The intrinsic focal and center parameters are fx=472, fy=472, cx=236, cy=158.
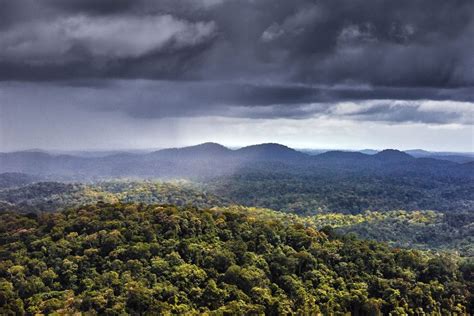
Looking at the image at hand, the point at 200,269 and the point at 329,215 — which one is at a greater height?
the point at 200,269

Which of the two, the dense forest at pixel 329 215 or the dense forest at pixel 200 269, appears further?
the dense forest at pixel 329 215

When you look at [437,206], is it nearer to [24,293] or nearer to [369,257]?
[369,257]

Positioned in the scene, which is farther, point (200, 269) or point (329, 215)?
point (329, 215)

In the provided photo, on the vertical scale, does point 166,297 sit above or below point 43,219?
below

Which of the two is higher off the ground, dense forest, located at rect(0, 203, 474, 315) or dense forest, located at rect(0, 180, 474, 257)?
dense forest, located at rect(0, 203, 474, 315)

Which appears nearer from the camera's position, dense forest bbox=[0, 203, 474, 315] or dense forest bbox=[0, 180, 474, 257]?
dense forest bbox=[0, 203, 474, 315]

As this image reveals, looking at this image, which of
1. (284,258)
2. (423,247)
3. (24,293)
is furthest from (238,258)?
(423,247)

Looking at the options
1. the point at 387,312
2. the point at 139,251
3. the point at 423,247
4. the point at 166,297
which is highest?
the point at 139,251

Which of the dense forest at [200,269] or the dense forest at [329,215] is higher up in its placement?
the dense forest at [200,269]
